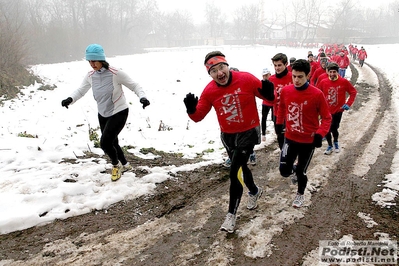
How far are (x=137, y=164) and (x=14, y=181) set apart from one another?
2088 millimetres

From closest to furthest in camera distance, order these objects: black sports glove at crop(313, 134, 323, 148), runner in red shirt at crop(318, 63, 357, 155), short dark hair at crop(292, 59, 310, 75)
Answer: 1. black sports glove at crop(313, 134, 323, 148)
2. short dark hair at crop(292, 59, 310, 75)
3. runner in red shirt at crop(318, 63, 357, 155)

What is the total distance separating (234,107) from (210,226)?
158 cm

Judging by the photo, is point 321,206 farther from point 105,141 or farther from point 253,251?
point 105,141

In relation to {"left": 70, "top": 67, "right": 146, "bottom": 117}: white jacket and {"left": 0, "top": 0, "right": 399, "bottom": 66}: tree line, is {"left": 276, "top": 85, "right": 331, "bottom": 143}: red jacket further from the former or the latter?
{"left": 0, "top": 0, "right": 399, "bottom": 66}: tree line

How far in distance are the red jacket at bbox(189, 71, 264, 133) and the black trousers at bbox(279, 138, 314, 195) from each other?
78cm

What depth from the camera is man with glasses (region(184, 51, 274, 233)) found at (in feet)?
11.0

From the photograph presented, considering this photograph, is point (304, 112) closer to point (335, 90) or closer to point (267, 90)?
point (267, 90)

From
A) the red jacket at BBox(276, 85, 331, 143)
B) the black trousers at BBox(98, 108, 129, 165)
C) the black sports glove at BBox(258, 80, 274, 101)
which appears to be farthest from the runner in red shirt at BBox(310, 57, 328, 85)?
the black trousers at BBox(98, 108, 129, 165)

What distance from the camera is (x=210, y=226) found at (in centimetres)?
371

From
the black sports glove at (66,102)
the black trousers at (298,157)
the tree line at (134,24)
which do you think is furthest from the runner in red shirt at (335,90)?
the tree line at (134,24)

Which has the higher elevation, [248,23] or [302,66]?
[248,23]

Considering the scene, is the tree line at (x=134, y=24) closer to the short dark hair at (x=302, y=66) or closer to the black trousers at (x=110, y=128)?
the black trousers at (x=110, y=128)

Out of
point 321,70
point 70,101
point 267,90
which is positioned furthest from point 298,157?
point 321,70

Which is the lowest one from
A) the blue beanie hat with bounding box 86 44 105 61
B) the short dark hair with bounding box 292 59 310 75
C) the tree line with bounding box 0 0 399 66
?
the short dark hair with bounding box 292 59 310 75
